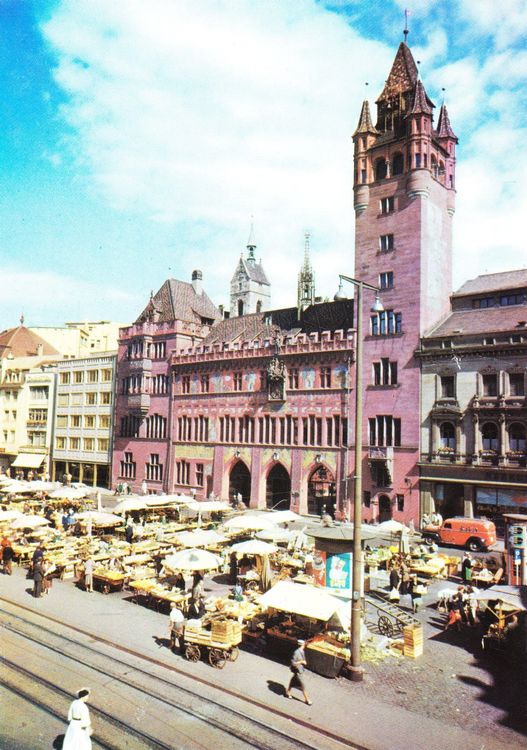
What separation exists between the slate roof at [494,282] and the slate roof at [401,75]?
715 inches

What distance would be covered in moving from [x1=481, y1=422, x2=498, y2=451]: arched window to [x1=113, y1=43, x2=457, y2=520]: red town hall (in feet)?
16.8

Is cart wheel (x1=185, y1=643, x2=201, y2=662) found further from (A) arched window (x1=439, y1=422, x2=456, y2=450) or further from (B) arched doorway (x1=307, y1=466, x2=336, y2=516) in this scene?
(B) arched doorway (x1=307, y1=466, x2=336, y2=516)

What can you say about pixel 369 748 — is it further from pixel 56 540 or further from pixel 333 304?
pixel 333 304

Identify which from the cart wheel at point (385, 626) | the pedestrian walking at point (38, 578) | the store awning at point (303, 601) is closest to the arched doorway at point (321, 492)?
the cart wheel at point (385, 626)

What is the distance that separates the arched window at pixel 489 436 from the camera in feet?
132

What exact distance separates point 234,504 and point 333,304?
21.1 meters

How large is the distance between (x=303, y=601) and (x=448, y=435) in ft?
92.8

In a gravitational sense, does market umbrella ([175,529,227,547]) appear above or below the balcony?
below

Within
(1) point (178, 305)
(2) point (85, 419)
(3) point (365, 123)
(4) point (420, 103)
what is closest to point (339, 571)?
(4) point (420, 103)

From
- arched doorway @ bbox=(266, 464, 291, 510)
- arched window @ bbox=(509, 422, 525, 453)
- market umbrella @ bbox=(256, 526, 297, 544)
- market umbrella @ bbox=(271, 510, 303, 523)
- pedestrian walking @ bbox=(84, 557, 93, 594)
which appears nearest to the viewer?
pedestrian walking @ bbox=(84, 557, 93, 594)

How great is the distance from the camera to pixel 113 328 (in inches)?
3642

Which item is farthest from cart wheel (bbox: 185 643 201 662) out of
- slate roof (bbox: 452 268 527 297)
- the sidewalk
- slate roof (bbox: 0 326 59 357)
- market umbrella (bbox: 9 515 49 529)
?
slate roof (bbox: 0 326 59 357)

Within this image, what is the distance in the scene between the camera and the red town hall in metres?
46.1

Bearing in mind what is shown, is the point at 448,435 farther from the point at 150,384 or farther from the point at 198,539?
the point at 150,384
